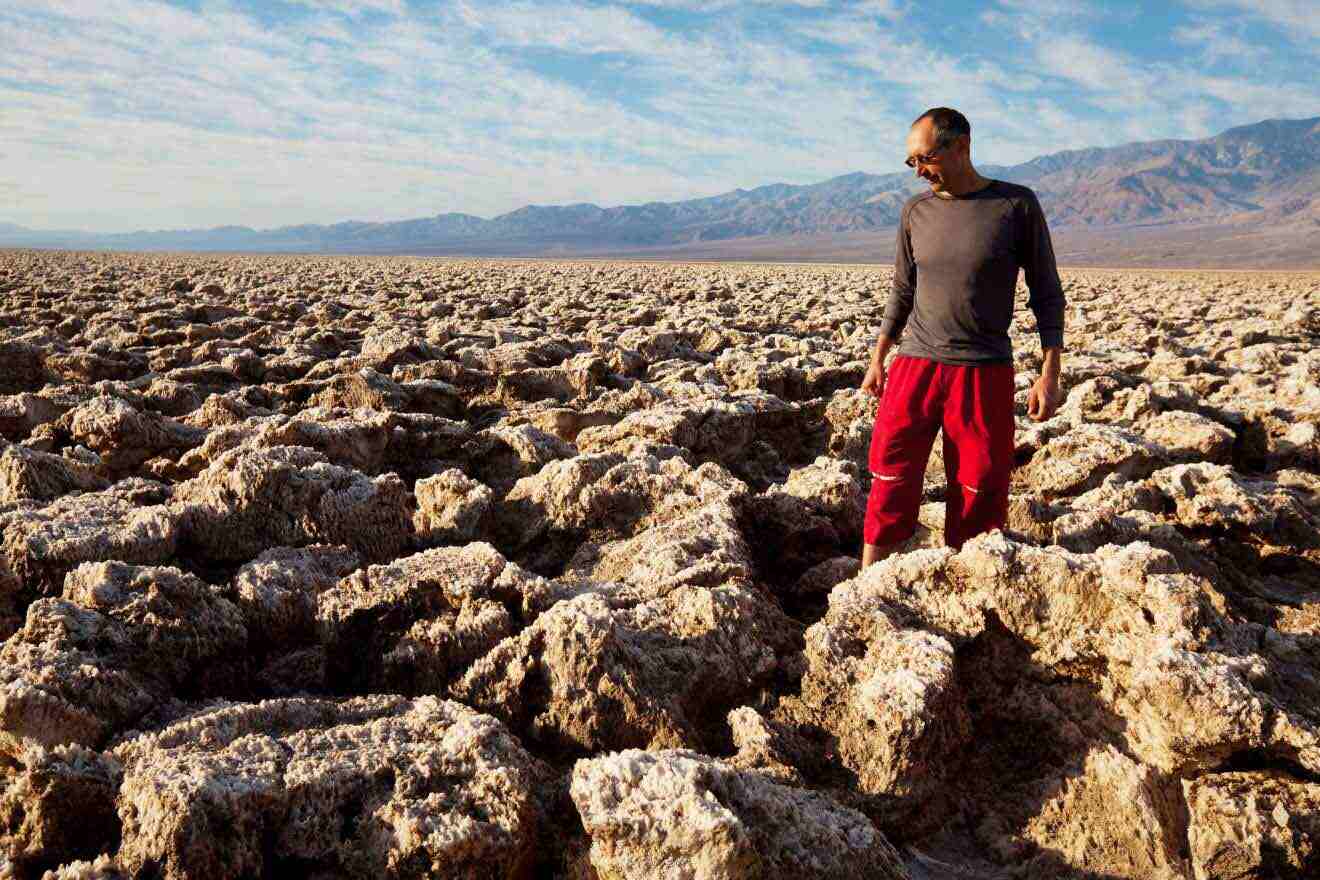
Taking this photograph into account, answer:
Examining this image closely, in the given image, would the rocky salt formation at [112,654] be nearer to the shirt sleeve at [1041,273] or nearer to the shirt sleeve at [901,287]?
the shirt sleeve at [901,287]

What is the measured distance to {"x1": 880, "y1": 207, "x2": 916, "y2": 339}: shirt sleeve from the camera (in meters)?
3.01

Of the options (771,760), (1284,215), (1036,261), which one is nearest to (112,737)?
(771,760)

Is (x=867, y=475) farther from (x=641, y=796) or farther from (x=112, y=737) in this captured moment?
(x=112, y=737)

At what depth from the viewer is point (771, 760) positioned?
6.03ft

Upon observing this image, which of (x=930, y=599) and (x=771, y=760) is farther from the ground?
(x=930, y=599)

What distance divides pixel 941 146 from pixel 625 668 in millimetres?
1811

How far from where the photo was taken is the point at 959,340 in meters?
2.82

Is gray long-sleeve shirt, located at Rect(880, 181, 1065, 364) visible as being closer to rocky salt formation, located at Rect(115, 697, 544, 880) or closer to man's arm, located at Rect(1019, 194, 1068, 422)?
man's arm, located at Rect(1019, 194, 1068, 422)

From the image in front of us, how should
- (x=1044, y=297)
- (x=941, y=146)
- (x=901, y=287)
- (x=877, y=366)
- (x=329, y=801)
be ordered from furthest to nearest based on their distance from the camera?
(x=877, y=366) < (x=901, y=287) < (x=1044, y=297) < (x=941, y=146) < (x=329, y=801)

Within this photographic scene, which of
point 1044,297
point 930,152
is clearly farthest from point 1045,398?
point 930,152

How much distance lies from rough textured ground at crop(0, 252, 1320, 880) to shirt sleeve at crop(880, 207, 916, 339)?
632mm

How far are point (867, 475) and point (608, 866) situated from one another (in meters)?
2.99

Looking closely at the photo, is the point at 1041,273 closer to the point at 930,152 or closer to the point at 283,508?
the point at 930,152

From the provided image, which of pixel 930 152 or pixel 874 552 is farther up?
pixel 930 152
